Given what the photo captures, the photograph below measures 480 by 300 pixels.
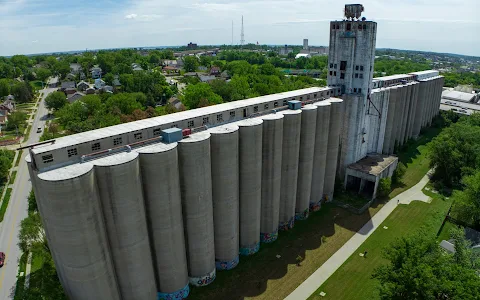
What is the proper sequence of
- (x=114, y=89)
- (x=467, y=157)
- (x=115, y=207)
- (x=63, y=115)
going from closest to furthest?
(x=115, y=207), (x=467, y=157), (x=63, y=115), (x=114, y=89)

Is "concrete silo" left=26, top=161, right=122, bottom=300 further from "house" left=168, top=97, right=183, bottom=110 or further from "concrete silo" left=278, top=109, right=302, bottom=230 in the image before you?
"house" left=168, top=97, right=183, bottom=110

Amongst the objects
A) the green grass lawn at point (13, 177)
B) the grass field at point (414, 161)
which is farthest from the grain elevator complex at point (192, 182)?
the green grass lawn at point (13, 177)

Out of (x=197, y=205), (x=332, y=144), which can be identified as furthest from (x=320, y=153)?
(x=197, y=205)

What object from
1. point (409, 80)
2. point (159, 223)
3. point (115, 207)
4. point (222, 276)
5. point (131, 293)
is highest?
point (409, 80)

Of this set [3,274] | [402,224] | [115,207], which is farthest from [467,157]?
[3,274]

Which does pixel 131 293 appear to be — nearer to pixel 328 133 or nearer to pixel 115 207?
pixel 115 207

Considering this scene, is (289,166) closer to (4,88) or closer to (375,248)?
(375,248)

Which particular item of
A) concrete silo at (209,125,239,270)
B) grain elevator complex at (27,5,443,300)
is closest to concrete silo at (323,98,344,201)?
grain elevator complex at (27,5,443,300)
